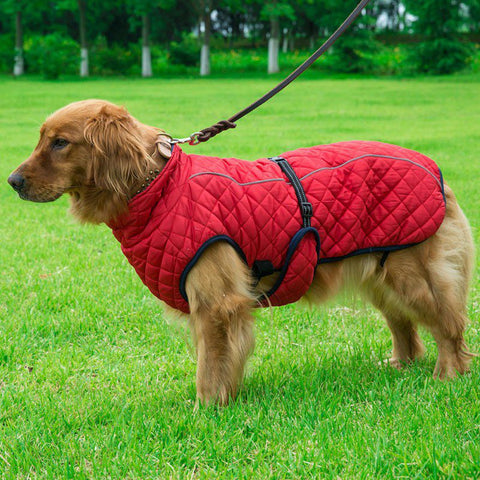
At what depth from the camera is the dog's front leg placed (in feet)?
10.2

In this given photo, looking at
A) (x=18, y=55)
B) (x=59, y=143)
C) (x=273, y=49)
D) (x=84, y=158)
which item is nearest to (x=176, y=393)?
(x=84, y=158)

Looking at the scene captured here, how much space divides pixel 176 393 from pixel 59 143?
5.08ft

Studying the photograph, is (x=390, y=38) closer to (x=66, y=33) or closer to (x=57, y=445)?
(x=66, y=33)

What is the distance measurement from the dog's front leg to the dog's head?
0.55m

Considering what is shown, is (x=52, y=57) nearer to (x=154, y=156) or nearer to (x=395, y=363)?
(x=154, y=156)

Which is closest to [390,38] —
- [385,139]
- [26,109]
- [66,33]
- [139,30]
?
[139,30]

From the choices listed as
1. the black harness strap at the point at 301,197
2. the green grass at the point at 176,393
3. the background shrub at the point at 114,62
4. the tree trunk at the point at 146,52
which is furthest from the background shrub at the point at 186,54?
the black harness strap at the point at 301,197

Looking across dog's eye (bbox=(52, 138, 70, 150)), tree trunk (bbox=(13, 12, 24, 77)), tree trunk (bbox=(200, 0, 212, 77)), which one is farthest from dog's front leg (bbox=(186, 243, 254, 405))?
tree trunk (bbox=(13, 12, 24, 77))

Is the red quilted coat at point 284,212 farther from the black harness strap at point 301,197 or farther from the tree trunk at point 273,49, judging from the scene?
the tree trunk at point 273,49

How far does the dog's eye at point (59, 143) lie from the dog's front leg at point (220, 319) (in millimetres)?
882

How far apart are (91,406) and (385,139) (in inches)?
455

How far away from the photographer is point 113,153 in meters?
3.06

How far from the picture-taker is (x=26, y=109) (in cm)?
2203

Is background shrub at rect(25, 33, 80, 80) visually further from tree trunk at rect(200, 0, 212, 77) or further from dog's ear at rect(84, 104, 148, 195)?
dog's ear at rect(84, 104, 148, 195)
